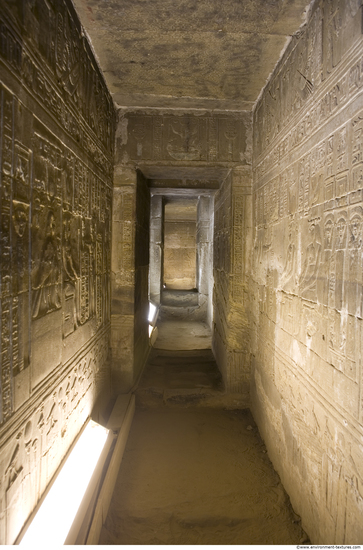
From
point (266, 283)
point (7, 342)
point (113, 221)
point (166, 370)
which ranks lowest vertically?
point (166, 370)

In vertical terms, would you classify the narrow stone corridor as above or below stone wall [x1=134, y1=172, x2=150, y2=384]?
below

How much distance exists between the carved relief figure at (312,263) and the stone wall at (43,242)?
180 cm

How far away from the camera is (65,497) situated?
193cm

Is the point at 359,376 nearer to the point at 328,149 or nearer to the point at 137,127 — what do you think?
the point at 328,149

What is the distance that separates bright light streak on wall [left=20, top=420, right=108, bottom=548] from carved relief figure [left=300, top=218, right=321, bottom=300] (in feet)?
6.81

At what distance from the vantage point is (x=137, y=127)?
3857mm

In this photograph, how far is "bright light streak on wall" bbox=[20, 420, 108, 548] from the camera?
1.65m

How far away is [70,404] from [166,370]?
2.41 meters

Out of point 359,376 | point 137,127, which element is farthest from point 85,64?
point 359,376

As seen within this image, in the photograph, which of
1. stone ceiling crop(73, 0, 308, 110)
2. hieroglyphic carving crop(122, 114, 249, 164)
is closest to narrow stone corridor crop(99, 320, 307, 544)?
hieroglyphic carving crop(122, 114, 249, 164)

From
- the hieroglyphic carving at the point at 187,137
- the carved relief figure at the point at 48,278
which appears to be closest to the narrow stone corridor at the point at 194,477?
the carved relief figure at the point at 48,278

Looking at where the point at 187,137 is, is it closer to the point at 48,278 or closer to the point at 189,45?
the point at 189,45

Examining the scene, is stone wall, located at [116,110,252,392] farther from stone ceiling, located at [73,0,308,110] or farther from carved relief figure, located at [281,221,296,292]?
carved relief figure, located at [281,221,296,292]

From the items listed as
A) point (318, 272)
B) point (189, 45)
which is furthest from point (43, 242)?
point (189, 45)
